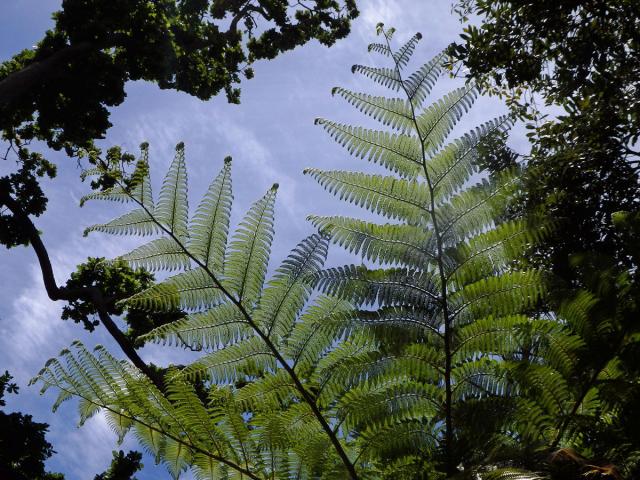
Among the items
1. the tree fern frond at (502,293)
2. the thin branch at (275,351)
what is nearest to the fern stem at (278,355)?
the thin branch at (275,351)

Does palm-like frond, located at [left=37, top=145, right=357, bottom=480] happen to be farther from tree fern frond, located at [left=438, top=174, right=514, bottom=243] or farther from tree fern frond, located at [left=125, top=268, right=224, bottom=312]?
tree fern frond, located at [left=438, top=174, right=514, bottom=243]

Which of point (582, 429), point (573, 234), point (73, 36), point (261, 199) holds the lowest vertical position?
point (582, 429)

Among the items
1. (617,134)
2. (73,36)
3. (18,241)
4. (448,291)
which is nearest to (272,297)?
(448,291)

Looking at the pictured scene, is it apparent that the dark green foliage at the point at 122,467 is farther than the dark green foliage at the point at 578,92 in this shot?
Yes

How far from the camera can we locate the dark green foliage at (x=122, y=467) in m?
7.15

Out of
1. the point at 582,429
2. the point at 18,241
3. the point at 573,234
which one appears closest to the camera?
the point at 582,429

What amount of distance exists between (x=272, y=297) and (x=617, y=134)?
353 cm

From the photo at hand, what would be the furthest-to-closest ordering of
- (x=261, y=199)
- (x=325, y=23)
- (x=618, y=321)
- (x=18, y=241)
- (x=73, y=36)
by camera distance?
1. (x=325, y=23)
2. (x=73, y=36)
3. (x=18, y=241)
4. (x=261, y=199)
5. (x=618, y=321)

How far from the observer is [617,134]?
14.6 ft

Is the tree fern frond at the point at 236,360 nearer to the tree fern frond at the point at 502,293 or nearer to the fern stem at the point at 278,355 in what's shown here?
the fern stem at the point at 278,355

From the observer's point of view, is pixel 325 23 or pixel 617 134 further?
pixel 325 23

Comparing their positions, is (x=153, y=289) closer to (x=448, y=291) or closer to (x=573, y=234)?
(x=448, y=291)

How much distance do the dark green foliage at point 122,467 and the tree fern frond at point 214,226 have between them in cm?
594

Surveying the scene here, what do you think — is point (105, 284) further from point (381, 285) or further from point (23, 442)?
point (381, 285)
